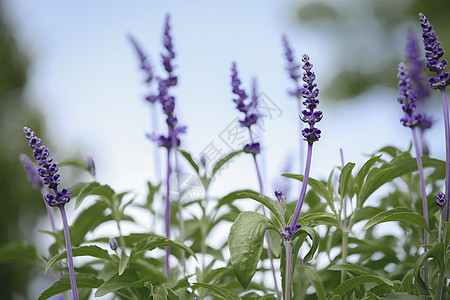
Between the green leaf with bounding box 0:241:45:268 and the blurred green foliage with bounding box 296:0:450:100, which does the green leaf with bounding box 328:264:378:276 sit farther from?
the blurred green foliage with bounding box 296:0:450:100

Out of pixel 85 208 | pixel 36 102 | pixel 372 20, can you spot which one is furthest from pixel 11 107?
pixel 85 208

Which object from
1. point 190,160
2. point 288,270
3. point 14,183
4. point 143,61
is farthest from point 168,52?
point 14,183

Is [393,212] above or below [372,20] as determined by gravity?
below

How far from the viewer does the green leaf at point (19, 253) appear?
1280mm

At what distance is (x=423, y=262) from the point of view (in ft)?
3.11

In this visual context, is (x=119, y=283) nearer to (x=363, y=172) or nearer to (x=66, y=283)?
(x=66, y=283)

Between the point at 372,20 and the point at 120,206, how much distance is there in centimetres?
1026

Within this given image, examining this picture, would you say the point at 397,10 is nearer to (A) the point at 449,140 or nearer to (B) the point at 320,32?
(B) the point at 320,32

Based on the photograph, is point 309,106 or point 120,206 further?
point 120,206

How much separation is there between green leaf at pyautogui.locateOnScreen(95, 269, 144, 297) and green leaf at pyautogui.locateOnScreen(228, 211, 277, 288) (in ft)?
0.88

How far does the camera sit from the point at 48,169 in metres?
0.91

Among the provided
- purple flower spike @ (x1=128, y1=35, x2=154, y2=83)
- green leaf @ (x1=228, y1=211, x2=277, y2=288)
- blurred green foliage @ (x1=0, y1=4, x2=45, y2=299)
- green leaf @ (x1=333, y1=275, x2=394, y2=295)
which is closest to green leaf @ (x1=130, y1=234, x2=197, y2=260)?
green leaf @ (x1=228, y1=211, x2=277, y2=288)

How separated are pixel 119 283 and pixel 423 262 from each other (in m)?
0.60

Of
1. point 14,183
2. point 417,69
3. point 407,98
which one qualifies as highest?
point 14,183
